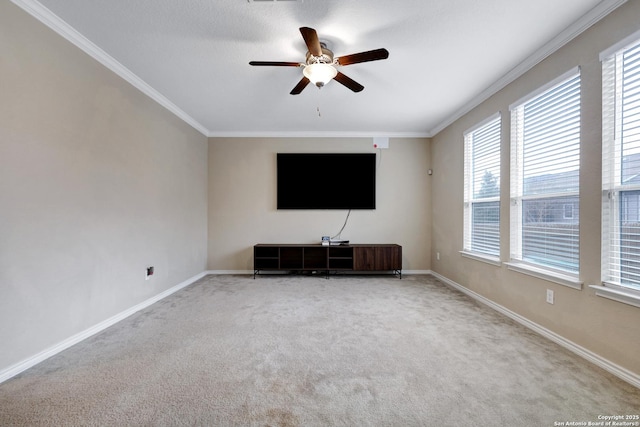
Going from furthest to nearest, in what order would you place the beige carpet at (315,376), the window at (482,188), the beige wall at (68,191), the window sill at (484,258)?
1. the window at (482,188)
2. the window sill at (484,258)
3. the beige wall at (68,191)
4. the beige carpet at (315,376)

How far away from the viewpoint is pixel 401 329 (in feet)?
7.84

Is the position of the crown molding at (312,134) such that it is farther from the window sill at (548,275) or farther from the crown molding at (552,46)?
the window sill at (548,275)

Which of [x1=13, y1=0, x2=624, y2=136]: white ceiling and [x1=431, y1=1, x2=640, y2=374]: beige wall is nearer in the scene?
[x1=431, y1=1, x2=640, y2=374]: beige wall

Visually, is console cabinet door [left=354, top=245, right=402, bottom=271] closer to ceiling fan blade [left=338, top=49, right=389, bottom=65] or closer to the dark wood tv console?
the dark wood tv console

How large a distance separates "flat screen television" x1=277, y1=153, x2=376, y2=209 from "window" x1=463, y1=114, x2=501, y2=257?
5.05ft

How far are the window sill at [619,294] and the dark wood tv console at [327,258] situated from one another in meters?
2.55

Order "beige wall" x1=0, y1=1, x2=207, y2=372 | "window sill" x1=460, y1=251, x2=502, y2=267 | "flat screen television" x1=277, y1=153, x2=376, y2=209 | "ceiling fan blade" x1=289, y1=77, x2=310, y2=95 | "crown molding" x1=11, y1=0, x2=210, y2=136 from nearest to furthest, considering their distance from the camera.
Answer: "beige wall" x1=0, y1=1, x2=207, y2=372 → "crown molding" x1=11, y1=0, x2=210, y2=136 → "ceiling fan blade" x1=289, y1=77, x2=310, y2=95 → "window sill" x1=460, y1=251, x2=502, y2=267 → "flat screen television" x1=277, y1=153, x2=376, y2=209

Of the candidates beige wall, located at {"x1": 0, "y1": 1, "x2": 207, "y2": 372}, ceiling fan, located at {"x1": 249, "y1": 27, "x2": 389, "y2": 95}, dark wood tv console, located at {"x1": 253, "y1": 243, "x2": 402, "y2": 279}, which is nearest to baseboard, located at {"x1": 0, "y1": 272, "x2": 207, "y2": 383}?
beige wall, located at {"x1": 0, "y1": 1, "x2": 207, "y2": 372}

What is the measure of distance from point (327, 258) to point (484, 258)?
2235 mm

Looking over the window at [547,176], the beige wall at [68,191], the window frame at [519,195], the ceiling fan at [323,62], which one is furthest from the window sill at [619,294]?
the beige wall at [68,191]

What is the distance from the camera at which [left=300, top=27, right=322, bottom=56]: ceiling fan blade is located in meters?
1.73

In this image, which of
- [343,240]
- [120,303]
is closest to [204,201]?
[120,303]

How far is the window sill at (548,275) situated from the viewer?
2.01m

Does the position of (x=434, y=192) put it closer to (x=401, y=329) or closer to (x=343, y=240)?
(x=343, y=240)
